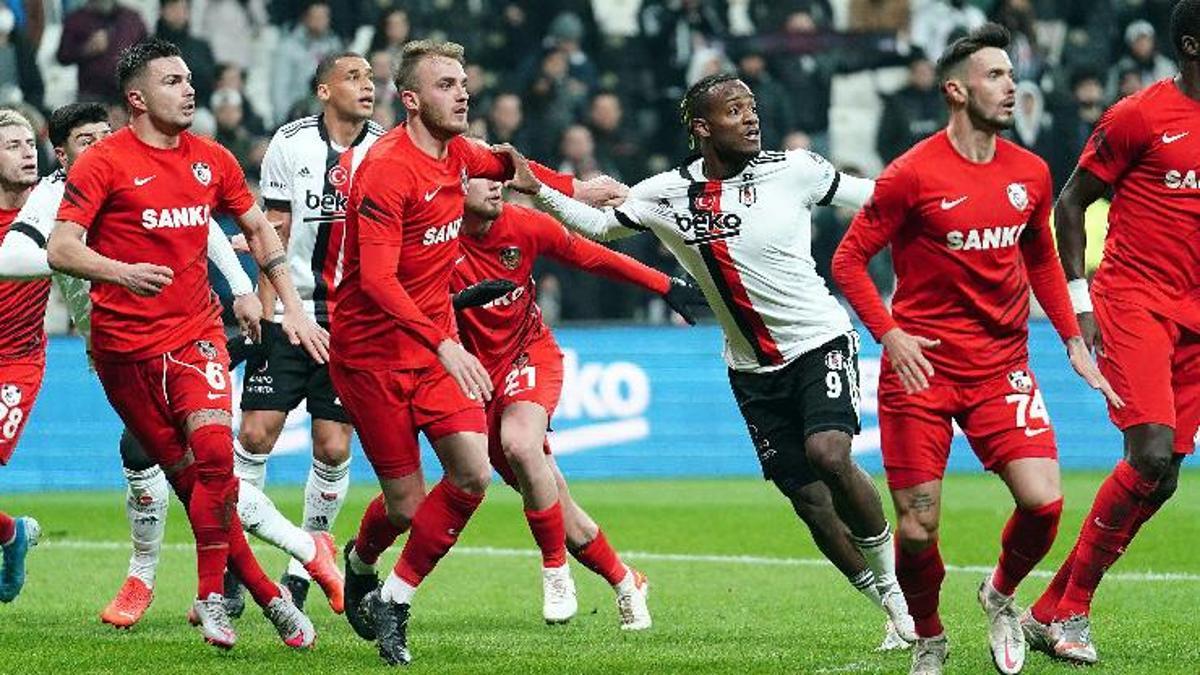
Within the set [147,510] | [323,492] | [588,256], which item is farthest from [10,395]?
[588,256]

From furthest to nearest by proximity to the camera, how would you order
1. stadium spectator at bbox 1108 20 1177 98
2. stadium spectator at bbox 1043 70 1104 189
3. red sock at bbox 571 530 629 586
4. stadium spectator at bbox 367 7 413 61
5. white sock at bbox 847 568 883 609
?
1. stadium spectator at bbox 1108 20 1177 98
2. stadium spectator at bbox 1043 70 1104 189
3. stadium spectator at bbox 367 7 413 61
4. red sock at bbox 571 530 629 586
5. white sock at bbox 847 568 883 609

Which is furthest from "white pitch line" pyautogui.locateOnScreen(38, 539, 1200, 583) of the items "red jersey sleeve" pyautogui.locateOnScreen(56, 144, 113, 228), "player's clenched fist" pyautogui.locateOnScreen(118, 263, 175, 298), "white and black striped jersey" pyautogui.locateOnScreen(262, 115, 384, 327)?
"player's clenched fist" pyautogui.locateOnScreen(118, 263, 175, 298)

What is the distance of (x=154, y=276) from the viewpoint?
28.2 feet

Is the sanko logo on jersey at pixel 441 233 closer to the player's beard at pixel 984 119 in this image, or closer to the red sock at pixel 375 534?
the red sock at pixel 375 534

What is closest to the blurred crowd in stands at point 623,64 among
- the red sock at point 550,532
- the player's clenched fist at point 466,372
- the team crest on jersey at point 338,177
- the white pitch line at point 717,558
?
the white pitch line at point 717,558

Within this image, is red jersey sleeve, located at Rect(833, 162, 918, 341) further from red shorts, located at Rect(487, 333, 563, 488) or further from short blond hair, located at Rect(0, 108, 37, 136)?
short blond hair, located at Rect(0, 108, 37, 136)

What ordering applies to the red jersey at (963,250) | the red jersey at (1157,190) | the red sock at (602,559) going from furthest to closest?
the red sock at (602,559) → the red jersey at (1157,190) → the red jersey at (963,250)

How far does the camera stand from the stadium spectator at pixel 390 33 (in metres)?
20.0

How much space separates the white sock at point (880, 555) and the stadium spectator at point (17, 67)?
12138 mm

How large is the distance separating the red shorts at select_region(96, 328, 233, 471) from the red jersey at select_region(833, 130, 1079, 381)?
2796 mm

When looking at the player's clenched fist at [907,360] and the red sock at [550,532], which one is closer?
the player's clenched fist at [907,360]

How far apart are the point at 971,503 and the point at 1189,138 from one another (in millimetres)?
7845

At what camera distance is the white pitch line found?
1208cm

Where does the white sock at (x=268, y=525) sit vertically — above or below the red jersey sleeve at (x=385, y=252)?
below
